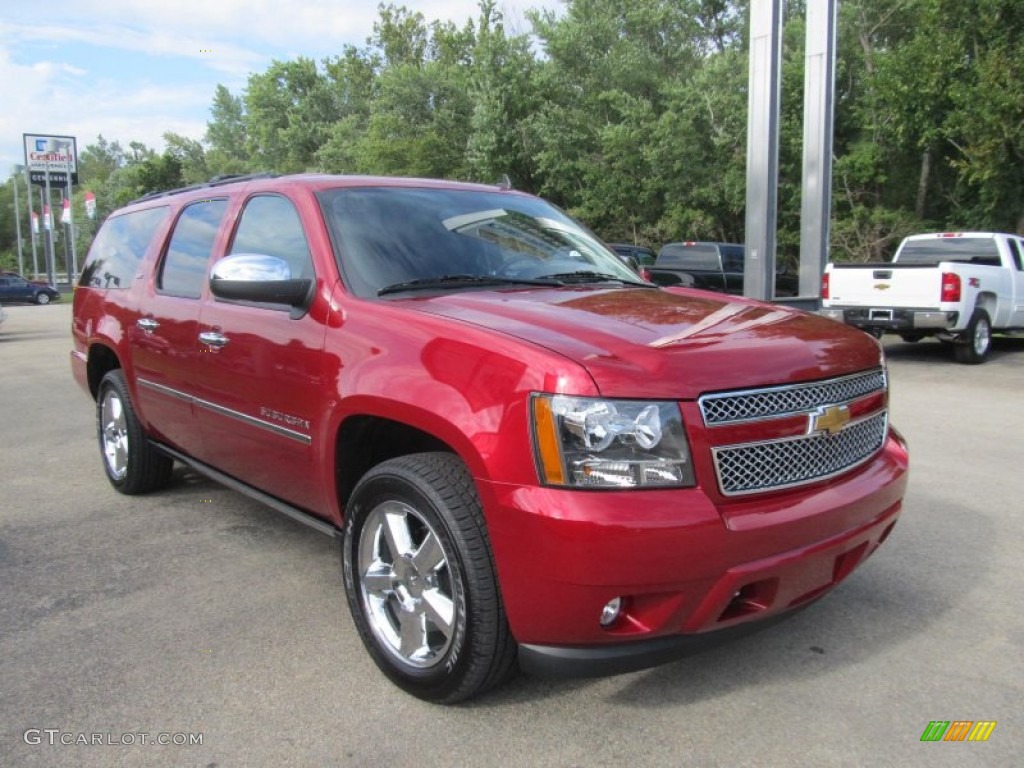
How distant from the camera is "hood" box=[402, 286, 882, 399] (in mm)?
2414

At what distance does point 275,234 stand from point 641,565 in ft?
7.66

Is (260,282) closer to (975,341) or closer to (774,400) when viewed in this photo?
(774,400)

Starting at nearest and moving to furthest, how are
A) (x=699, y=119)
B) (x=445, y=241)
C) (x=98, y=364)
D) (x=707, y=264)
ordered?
1. (x=445, y=241)
2. (x=98, y=364)
3. (x=707, y=264)
4. (x=699, y=119)

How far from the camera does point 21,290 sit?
3847 cm

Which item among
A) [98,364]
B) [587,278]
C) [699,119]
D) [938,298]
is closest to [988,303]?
[938,298]

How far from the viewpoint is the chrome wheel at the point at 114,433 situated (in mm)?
5211

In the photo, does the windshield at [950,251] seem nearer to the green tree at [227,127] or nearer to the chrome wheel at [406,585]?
the chrome wheel at [406,585]

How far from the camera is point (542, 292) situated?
131 inches

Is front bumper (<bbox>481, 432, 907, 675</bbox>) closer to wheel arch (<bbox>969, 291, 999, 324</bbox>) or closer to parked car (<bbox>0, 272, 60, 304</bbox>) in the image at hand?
wheel arch (<bbox>969, 291, 999, 324</bbox>)

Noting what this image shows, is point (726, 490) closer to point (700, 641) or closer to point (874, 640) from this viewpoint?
point (700, 641)

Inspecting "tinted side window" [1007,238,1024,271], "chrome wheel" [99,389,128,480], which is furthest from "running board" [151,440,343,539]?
"tinted side window" [1007,238,1024,271]

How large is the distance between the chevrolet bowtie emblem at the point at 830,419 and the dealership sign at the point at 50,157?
58.9 m

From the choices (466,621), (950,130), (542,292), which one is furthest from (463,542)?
(950,130)

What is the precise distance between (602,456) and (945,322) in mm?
10608
